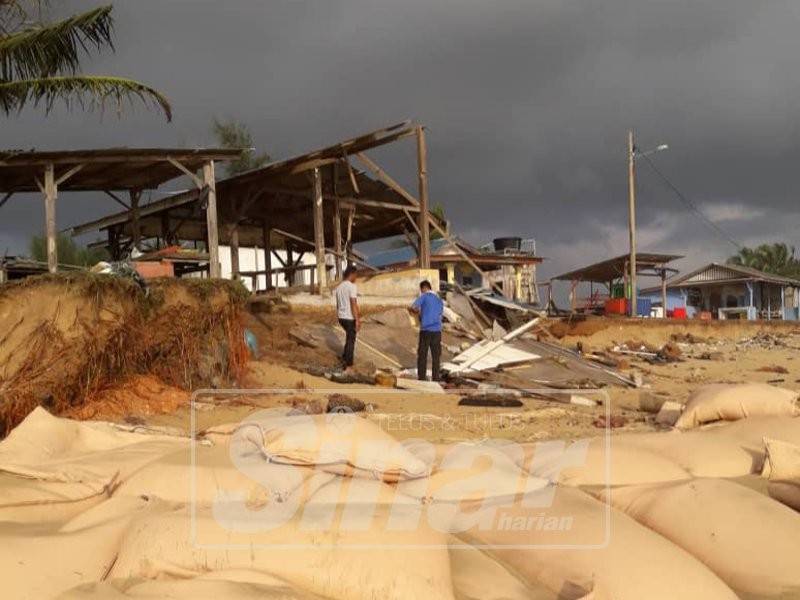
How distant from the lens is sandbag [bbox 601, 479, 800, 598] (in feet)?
9.16

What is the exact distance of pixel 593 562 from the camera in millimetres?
2715

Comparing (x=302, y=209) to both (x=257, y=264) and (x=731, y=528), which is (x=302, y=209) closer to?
(x=257, y=264)

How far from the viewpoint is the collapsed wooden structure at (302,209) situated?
1223 centimetres

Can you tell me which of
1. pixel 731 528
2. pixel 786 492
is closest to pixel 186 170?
pixel 786 492

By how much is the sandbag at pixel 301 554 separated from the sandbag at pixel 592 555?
0.51 metres

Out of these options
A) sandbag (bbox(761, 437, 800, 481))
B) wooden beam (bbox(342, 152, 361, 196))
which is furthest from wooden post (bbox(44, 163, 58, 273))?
sandbag (bbox(761, 437, 800, 481))

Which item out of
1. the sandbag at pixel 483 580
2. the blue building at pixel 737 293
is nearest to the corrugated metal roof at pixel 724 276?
the blue building at pixel 737 293

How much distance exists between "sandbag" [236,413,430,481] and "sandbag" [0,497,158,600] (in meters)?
0.56

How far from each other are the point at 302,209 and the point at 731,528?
520 inches

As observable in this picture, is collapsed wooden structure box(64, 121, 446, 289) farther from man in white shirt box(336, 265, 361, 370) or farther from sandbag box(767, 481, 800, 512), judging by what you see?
sandbag box(767, 481, 800, 512)

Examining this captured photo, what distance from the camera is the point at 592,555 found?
2.76 meters

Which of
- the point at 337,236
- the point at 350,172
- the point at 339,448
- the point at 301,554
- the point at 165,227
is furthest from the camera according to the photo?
the point at 165,227

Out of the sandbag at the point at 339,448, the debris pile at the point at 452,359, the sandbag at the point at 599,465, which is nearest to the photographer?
the sandbag at the point at 339,448

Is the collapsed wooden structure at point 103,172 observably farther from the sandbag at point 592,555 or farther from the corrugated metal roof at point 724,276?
the corrugated metal roof at point 724,276
